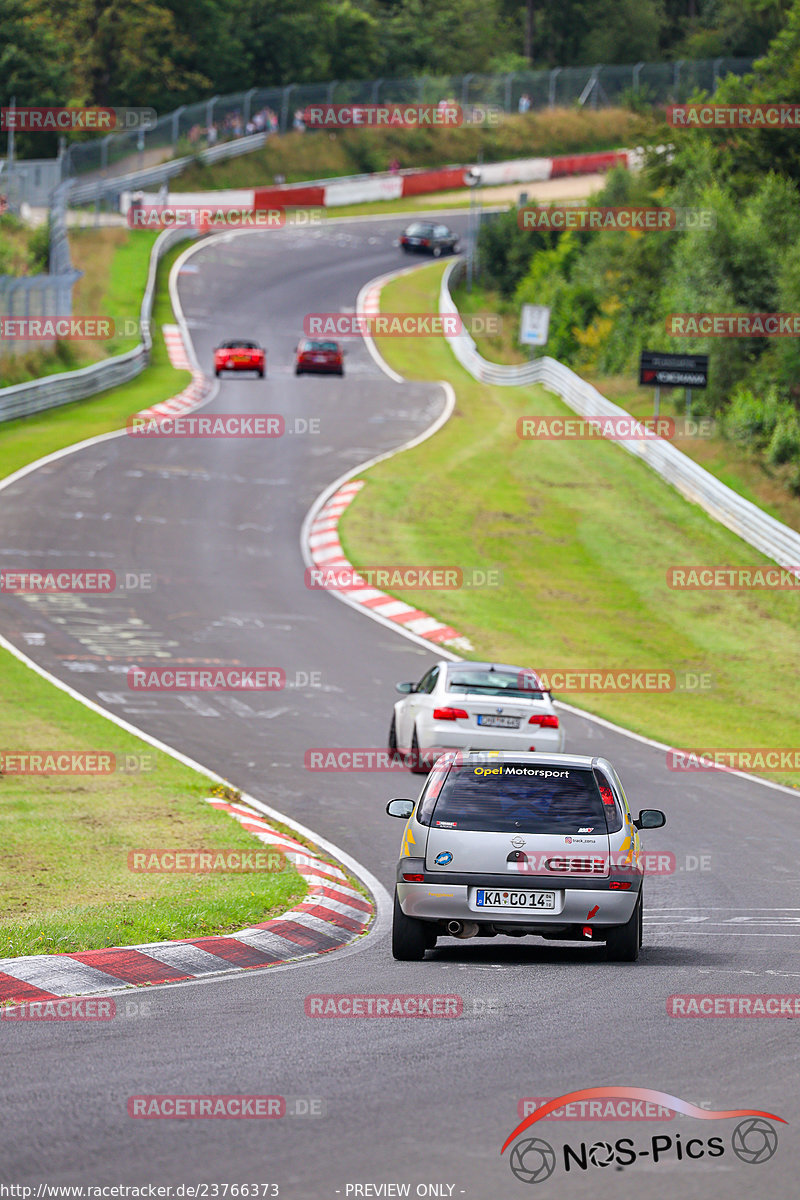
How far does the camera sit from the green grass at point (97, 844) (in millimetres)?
10672

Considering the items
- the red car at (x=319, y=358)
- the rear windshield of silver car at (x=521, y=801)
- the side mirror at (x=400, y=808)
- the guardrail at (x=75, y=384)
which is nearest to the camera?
the rear windshield of silver car at (x=521, y=801)

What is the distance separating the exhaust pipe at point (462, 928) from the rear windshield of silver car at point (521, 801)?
0.59m

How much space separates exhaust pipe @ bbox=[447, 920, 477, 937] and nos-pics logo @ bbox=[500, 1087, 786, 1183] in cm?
360

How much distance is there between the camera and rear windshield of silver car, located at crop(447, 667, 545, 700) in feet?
58.9

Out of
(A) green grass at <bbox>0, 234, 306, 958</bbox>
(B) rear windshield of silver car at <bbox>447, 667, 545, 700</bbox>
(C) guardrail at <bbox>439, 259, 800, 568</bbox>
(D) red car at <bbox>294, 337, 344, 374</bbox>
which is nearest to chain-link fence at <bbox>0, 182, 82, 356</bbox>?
(D) red car at <bbox>294, 337, 344, 374</bbox>

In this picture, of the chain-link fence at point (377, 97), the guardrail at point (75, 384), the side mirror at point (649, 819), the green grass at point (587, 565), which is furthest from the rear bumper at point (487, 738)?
the chain-link fence at point (377, 97)

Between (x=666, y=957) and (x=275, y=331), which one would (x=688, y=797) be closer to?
(x=666, y=957)

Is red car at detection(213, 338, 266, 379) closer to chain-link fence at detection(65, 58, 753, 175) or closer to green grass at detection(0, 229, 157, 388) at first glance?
green grass at detection(0, 229, 157, 388)

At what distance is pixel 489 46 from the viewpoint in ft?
414

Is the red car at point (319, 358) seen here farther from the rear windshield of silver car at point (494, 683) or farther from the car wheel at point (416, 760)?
the car wheel at point (416, 760)

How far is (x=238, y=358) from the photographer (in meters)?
50.3

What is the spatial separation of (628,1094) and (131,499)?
3012 centimetres

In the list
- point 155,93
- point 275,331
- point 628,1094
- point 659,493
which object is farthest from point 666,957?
point 155,93

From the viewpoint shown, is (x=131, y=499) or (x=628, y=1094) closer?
(x=628, y=1094)
